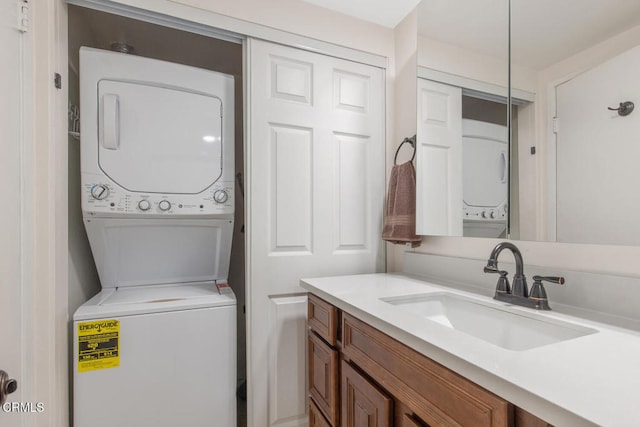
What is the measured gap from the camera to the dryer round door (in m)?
1.46

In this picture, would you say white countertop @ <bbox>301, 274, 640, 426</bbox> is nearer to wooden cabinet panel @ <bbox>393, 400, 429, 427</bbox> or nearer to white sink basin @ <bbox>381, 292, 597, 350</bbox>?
white sink basin @ <bbox>381, 292, 597, 350</bbox>

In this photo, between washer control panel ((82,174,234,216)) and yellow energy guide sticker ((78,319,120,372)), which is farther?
washer control panel ((82,174,234,216))

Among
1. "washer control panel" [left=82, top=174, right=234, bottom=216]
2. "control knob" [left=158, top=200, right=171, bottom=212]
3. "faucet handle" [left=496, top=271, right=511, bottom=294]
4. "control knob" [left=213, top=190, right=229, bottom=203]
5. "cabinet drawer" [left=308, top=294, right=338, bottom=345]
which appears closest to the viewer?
"faucet handle" [left=496, top=271, right=511, bottom=294]

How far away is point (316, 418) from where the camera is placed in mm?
1368

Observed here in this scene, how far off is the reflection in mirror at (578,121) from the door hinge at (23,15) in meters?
1.76

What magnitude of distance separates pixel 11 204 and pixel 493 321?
1586mm

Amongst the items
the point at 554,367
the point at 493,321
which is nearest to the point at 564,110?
the point at 493,321

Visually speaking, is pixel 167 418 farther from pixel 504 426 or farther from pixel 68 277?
pixel 504 426

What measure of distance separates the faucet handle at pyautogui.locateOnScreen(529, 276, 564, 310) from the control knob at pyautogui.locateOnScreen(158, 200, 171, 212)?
1.62m

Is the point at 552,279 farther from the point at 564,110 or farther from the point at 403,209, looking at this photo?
the point at 403,209

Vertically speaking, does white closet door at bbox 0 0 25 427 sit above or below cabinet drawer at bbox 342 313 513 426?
above

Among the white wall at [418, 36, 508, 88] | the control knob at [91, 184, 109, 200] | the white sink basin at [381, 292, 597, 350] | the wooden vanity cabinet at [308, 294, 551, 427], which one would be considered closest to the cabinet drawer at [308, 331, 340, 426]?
the wooden vanity cabinet at [308, 294, 551, 427]

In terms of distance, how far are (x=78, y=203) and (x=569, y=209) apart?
2191mm

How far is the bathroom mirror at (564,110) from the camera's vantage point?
0.89 m
